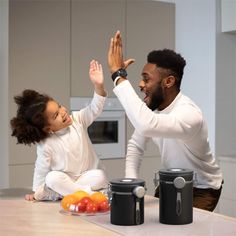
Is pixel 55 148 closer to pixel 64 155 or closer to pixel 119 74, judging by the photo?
pixel 64 155

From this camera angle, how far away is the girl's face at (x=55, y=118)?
1609mm

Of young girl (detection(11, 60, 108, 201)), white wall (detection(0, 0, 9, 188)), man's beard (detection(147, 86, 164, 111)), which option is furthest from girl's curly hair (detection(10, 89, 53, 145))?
white wall (detection(0, 0, 9, 188))

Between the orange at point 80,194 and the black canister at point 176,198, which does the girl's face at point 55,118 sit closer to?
the orange at point 80,194

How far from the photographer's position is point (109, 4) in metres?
3.38

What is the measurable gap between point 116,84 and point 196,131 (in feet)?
1.13

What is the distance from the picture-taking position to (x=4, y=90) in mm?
2977

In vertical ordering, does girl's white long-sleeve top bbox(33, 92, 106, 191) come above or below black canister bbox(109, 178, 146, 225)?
above

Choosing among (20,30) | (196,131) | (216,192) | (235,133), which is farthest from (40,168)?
(235,133)

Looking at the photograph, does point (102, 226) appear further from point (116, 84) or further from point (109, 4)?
point (109, 4)

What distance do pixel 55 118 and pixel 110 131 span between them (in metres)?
1.83

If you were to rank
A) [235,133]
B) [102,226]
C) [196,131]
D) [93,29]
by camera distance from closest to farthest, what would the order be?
[102,226]
[196,131]
[93,29]
[235,133]

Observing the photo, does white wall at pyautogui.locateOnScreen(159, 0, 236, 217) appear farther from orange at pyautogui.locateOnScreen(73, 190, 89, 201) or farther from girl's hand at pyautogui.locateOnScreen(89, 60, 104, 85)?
orange at pyautogui.locateOnScreen(73, 190, 89, 201)

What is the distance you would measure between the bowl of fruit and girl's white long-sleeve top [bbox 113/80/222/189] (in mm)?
266

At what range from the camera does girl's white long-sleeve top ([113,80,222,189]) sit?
148 cm
